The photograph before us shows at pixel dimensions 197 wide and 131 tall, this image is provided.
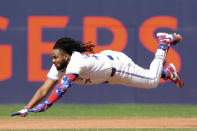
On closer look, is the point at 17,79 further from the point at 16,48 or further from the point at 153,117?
the point at 153,117

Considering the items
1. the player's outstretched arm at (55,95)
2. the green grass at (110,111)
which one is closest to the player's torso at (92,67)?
the player's outstretched arm at (55,95)

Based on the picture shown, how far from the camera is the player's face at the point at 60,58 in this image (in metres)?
6.21

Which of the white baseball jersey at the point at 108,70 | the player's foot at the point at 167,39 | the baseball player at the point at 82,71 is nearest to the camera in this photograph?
the baseball player at the point at 82,71

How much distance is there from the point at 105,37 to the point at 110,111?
2022mm

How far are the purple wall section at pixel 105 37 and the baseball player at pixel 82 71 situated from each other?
5.10 metres

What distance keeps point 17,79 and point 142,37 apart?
A: 3.03 metres

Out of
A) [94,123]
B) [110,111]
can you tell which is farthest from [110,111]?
[94,123]

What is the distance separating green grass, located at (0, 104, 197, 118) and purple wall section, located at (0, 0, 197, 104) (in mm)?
263

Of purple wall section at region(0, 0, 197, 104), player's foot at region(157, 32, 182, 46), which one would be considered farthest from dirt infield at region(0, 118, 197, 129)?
purple wall section at region(0, 0, 197, 104)

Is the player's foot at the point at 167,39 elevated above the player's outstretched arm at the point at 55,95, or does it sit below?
above

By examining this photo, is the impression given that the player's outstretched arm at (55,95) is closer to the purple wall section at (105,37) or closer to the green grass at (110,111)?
the green grass at (110,111)

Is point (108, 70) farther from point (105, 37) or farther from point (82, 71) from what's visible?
point (105, 37)

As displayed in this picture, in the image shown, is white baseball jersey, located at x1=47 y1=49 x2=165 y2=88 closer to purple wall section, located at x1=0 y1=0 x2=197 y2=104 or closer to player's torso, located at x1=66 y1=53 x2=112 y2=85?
player's torso, located at x1=66 y1=53 x2=112 y2=85

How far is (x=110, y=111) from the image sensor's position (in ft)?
36.5
